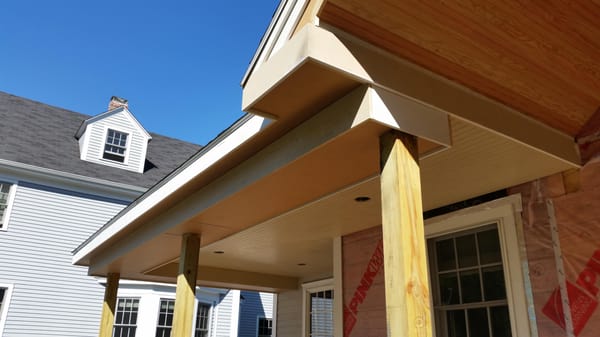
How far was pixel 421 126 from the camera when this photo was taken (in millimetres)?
2586

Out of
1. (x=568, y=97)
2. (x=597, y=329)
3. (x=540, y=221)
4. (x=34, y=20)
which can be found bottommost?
(x=597, y=329)

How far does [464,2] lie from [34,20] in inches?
492

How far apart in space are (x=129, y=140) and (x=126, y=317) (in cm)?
540

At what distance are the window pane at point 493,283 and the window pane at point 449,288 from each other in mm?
323

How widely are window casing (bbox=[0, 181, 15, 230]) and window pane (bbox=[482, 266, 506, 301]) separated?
11422mm

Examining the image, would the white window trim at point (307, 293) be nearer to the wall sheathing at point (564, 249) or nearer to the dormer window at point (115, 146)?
the wall sheathing at point (564, 249)

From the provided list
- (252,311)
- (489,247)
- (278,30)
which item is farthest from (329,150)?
(252,311)

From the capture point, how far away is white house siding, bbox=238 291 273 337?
55.4ft

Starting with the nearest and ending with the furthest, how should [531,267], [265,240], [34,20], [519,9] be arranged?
[519,9] < [531,267] < [265,240] < [34,20]

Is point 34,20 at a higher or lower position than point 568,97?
higher

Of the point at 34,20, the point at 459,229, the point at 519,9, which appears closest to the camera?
the point at 519,9

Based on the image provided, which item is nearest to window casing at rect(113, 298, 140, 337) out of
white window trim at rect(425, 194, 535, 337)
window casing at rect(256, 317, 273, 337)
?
window casing at rect(256, 317, 273, 337)

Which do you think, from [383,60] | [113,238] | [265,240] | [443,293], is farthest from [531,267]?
[113,238]

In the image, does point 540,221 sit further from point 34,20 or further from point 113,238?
point 34,20
